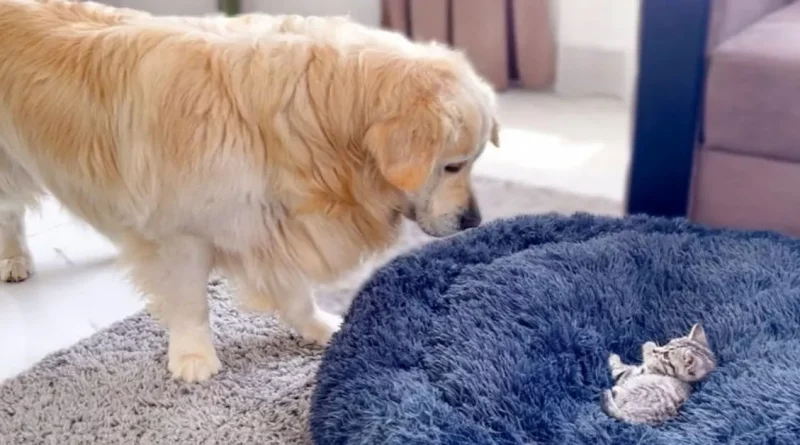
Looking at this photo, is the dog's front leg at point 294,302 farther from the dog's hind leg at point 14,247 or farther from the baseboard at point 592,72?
the baseboard at point 592,72

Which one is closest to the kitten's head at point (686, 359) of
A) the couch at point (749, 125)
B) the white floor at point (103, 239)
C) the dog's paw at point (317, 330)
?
the couch at point (749, 125)

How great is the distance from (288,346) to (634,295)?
0.61 meters

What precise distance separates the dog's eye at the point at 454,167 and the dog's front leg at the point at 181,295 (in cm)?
41

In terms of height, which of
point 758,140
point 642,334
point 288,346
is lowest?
point 288,346

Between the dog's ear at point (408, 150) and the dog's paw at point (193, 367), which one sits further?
the dog's paw at point (193, 367)

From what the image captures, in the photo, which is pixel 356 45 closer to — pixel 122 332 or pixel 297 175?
pixel 297 175

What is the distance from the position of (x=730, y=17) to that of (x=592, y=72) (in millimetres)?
1212

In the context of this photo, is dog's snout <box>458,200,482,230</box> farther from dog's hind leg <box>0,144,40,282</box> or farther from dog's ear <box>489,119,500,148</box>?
dog's hind leg <box>0,144,40,282</box>

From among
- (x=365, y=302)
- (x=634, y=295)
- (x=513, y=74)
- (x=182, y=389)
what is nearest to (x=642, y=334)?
(x=634, y=295)

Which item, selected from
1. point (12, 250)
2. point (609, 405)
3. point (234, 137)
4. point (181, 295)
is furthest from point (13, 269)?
point (609, 405)

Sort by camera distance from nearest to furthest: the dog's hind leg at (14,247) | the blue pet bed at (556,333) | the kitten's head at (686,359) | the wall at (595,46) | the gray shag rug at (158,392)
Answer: the blue pet bed at (556,333)
the kitten's head at (686,359)
the gray shag rug at (158,392)
the dog's hind leg at (14,247)
the wall at (595,46)

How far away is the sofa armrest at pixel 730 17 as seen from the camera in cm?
165

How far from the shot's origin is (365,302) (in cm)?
146

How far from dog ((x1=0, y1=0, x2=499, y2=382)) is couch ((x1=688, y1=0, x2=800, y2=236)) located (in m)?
0.47
